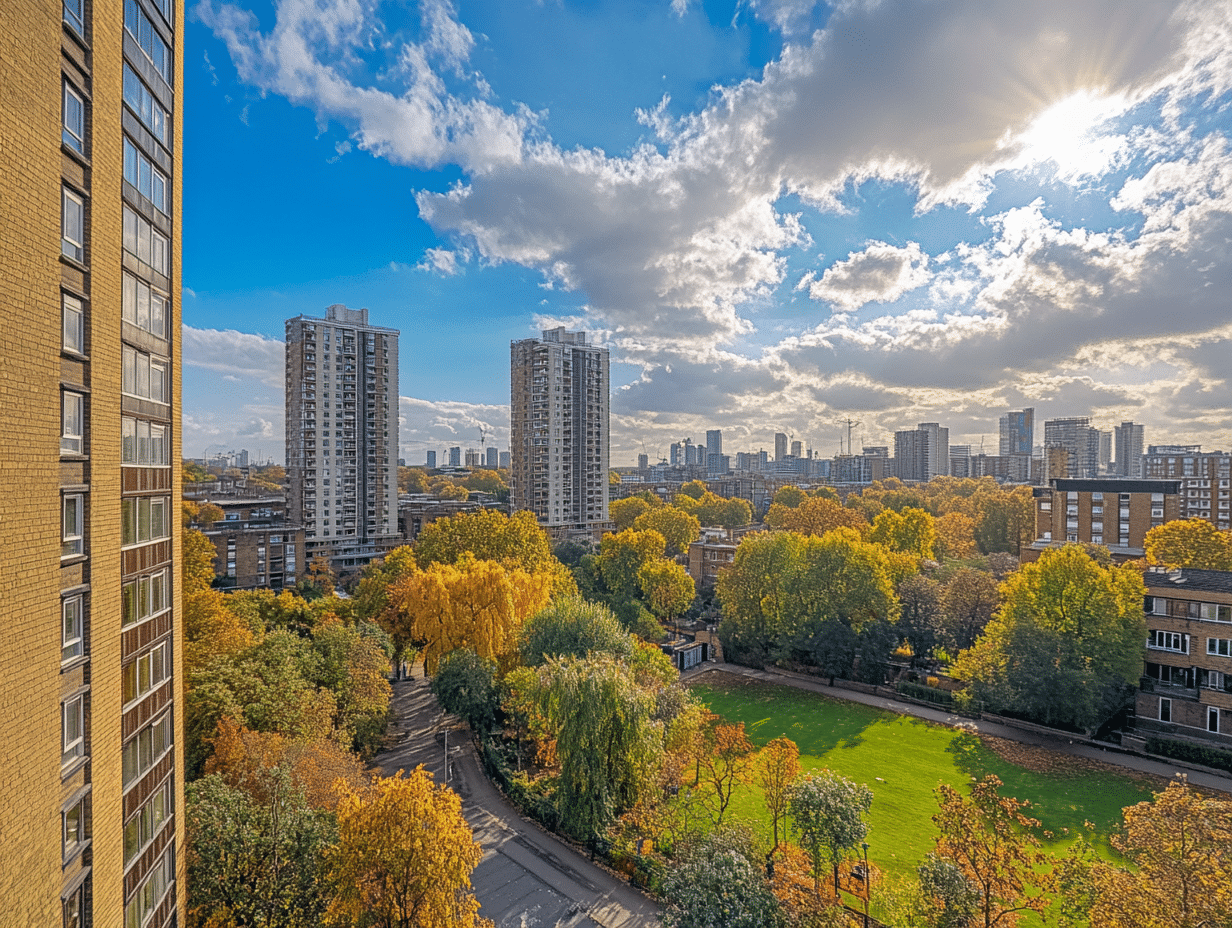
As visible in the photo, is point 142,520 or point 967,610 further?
point 967,610

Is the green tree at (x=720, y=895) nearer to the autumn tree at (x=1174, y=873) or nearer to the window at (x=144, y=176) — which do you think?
the autumn tree at (x=1174, y=873)

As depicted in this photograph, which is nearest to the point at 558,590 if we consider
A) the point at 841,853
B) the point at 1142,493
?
the point at 841,853

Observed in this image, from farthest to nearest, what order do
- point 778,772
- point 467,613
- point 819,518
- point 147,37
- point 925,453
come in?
point 925,453 < point 819,518 < point 467,613 < point 778,772 < point 147,37

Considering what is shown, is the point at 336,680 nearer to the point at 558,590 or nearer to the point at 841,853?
the point at 558,590

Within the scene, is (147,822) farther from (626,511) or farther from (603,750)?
(626,511)

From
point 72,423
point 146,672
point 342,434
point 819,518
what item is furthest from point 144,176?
point 819,518

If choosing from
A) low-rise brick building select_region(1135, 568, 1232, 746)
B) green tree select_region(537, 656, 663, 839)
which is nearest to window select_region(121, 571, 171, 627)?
green tree select_region(537, 656, 663, 839)
